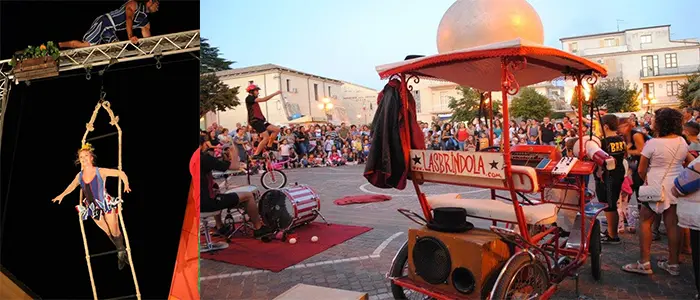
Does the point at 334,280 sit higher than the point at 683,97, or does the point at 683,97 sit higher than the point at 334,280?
the point at 683,97

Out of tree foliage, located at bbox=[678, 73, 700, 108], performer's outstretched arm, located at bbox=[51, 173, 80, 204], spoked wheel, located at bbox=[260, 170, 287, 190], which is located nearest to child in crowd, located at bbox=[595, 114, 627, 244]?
performer's outstretched arm, located at bbox=[51, 173, 80, 204]

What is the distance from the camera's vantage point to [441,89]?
5066cm

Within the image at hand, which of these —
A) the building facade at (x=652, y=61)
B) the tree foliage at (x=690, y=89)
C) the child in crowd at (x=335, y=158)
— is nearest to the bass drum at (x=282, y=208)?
the child in crowd at (x=335, y=158)

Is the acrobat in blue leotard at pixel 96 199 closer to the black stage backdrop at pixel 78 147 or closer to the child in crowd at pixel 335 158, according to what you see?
the black stage backdrop at pixel 78 147

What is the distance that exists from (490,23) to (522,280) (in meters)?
1.89

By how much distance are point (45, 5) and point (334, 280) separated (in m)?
3.45

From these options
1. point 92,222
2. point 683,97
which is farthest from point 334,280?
point 683,97

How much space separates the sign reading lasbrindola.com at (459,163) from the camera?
3156 millimetres

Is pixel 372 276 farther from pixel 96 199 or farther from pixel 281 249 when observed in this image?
pixel 96 199

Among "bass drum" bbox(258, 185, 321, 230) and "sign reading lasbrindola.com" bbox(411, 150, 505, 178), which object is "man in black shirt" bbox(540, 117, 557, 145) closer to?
"bass drum" bbox(258, 185, 321, 230)

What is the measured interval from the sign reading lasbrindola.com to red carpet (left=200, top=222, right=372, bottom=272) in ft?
7.62

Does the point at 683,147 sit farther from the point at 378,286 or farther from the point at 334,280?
the point at 334,280

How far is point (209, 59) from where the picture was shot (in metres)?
2.88

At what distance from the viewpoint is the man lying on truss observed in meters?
2.96
